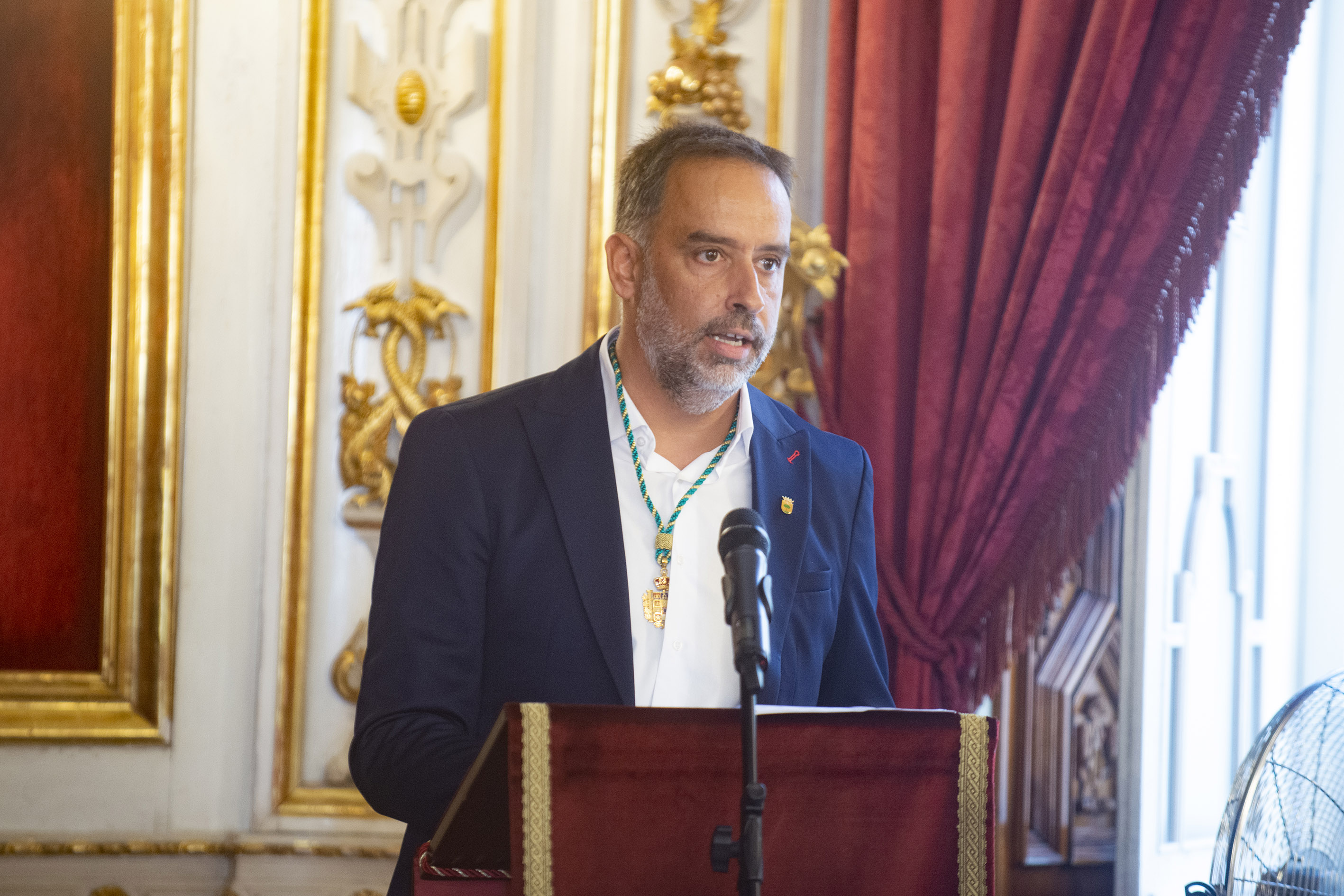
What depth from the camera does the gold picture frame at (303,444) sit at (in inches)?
95.0

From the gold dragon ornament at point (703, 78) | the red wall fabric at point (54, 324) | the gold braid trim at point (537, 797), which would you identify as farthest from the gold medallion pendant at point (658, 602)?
the red wall fabric at point (54, 324)

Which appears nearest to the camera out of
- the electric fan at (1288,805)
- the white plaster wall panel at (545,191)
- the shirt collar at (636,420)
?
the electric fan at (1288,805)

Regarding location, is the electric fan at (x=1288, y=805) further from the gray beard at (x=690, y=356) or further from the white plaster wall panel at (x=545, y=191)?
the white plaster wall panel at (x=545, y=191)

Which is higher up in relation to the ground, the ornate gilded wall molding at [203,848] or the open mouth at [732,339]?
the open mouth at [732,339]

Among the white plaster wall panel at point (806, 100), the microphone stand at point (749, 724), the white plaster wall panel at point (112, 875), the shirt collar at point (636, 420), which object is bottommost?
the white plaster wall panel at point (112, 875)

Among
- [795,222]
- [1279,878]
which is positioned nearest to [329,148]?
[795,222]

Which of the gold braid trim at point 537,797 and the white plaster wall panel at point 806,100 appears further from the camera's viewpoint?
the white plaster wall panel at point 806,100

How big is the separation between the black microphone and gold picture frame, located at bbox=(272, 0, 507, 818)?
64.1 inches

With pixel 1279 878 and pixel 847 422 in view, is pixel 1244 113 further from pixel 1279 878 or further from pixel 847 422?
pixel 1279 878

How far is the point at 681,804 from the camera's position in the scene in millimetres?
1092

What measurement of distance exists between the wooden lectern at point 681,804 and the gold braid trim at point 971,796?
0.02 metres

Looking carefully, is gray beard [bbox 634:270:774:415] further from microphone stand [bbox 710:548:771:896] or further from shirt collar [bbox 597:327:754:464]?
microphone stand [bbox 710:548:771:896]

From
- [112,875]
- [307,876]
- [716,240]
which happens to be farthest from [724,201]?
[112,875]

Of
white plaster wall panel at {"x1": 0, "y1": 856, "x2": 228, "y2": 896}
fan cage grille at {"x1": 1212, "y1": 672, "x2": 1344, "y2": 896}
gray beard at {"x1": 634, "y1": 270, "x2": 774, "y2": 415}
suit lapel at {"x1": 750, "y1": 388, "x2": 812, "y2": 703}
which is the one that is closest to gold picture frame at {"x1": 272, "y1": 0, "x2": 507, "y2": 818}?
white plaster wall panel at {"x1": 0, "y1": 856, "x2": 228, "y2": 896}
